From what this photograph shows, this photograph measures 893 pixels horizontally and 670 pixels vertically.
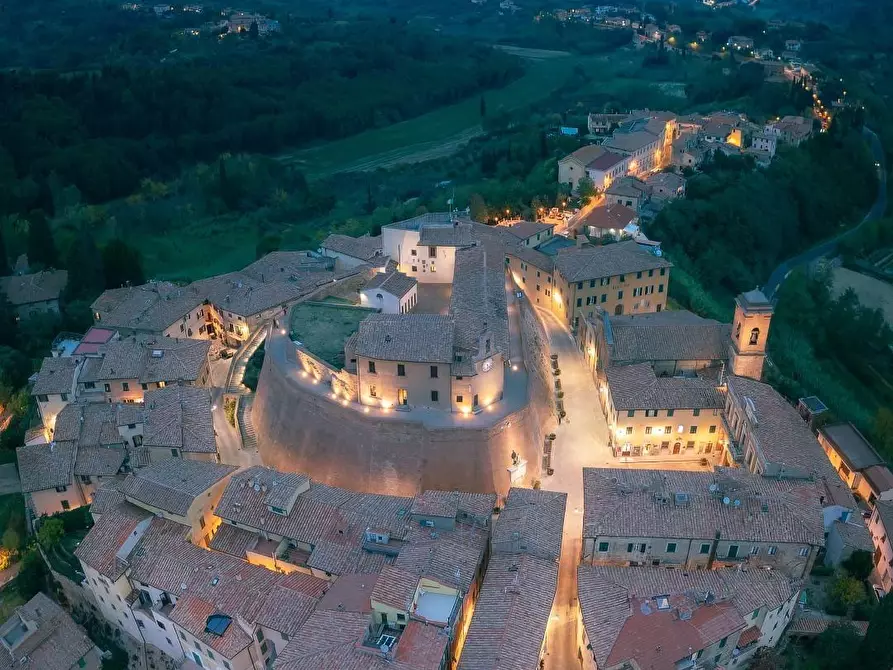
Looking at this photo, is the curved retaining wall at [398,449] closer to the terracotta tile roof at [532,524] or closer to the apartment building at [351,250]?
the terracotta tile roof at [532,524]

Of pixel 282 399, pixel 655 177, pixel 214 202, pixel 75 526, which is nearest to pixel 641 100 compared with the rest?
pixel 655 177

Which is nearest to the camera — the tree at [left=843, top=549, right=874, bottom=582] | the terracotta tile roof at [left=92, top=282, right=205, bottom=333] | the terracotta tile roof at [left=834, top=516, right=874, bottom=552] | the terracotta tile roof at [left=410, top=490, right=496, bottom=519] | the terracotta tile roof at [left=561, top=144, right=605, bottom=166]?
the terracotta tile roof at [left=410, top=490, right=496, bottom=519]

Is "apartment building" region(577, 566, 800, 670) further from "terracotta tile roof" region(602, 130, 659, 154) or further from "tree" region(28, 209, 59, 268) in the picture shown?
"tree" region(28, 209, 59, 268)

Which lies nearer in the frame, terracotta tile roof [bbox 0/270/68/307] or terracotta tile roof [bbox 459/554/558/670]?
terracotta tile roof [bbox 459/554/558/670]

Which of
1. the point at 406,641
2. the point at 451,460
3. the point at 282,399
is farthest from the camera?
the point at 282,399

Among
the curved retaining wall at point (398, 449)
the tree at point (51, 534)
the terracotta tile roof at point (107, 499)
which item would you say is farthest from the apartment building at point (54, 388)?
the curved retaining wall at point (398, 449)

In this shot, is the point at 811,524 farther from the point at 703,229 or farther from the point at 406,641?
the point at 703,229

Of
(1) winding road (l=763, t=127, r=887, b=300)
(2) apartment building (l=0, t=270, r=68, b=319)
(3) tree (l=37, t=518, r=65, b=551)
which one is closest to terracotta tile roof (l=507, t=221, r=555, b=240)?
(1) winding road (l=763, t=127, r=887, b=300)

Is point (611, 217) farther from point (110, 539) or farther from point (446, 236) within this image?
point (110, 539)
